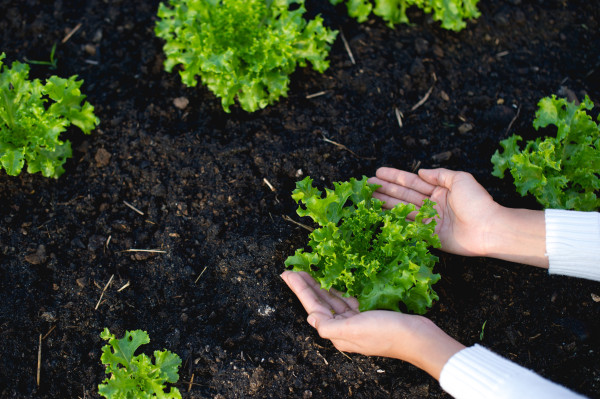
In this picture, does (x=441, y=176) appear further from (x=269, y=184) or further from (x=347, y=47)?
(x=347, y=47)

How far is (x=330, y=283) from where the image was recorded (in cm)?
328

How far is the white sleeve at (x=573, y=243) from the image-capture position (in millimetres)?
3242

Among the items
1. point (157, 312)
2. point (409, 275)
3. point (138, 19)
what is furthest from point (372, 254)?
point (138, 19)

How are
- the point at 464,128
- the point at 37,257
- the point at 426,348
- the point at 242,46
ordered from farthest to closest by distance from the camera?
the point at 464,128, the point at 242,46, the point at 37,257, the point at 426,348

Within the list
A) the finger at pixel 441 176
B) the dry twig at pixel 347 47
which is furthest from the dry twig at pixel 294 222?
the dry twig at pixel 347 47

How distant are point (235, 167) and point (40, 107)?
1.44 m

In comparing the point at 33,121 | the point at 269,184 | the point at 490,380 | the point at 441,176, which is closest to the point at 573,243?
the point at 441,176

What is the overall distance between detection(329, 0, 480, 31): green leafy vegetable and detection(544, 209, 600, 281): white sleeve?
2083 mm

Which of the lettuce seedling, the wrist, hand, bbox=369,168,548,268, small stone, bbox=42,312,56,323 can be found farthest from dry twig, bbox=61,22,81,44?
the wrist

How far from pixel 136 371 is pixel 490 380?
6.69ft

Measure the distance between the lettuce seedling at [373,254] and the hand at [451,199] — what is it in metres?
0.19

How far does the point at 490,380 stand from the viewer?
2705mm

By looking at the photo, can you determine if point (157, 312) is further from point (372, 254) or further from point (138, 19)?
point (138, 19)

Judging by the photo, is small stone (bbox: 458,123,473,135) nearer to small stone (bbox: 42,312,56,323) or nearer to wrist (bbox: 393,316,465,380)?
wrist (bbox: 393,316,465,380)
